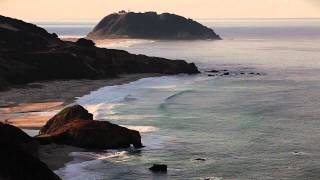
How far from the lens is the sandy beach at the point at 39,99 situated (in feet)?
223

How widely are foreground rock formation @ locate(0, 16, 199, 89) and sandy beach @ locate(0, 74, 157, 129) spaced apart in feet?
11.9

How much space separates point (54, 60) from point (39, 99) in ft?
92.9

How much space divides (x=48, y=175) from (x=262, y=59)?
14888 centimetres

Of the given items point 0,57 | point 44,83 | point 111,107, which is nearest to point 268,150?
point 111,107

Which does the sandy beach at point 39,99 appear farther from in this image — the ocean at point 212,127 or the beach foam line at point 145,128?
the beach foam line at point 145,128

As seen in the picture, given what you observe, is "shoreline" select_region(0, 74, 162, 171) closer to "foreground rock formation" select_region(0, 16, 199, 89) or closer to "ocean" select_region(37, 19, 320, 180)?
"ocean" select_region(37, 19, 320, 180)

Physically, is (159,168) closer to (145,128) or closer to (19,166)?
(19,166)

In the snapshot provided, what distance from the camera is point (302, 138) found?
5925cm

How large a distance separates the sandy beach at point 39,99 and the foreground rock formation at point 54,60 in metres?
3.63

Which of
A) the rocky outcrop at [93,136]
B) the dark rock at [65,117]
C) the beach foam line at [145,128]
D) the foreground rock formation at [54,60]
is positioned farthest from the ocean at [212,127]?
the foreground rock formation at [54,60]

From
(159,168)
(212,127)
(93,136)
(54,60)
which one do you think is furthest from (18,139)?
(54,60)

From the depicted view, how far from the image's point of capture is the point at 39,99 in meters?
83.9

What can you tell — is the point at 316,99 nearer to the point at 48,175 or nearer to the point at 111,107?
the point at 111,107

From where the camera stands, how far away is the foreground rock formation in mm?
104375
